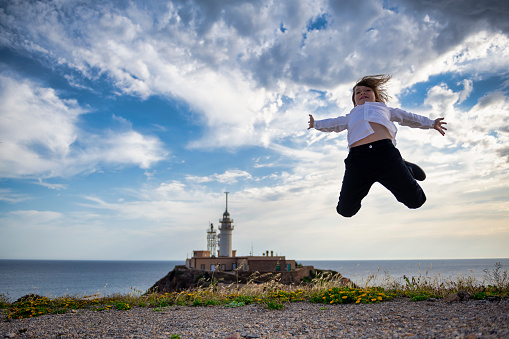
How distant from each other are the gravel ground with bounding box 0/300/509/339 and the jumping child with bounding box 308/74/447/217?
167cm

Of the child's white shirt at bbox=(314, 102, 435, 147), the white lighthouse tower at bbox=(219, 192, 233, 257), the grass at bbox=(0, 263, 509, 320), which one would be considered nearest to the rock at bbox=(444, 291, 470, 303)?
the grass at bbox=(0, 263, 509, 320)

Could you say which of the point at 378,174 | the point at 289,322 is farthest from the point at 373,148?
the point at 289,322

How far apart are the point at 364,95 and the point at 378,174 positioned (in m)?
1.32

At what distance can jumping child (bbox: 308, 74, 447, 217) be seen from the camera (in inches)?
186

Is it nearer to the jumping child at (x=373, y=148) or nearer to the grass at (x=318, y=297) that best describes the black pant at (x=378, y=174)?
the jumping child at (x=373, y=148)

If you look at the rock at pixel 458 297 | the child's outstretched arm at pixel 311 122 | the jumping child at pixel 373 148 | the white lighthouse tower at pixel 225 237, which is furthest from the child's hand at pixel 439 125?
the white lighthouse tower at pixel 225 237

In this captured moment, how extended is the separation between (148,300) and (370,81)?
727 centimetres

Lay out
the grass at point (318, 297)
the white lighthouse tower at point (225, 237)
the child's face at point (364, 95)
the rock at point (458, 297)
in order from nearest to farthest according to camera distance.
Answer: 1. the child's face at point (364, 95)
2. the rock at point (458, 297)
3. the grass at point (318, 297)
4. the white lighthouse tower at point (225, 237)

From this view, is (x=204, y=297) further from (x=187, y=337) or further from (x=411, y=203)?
(x=411, y=203)

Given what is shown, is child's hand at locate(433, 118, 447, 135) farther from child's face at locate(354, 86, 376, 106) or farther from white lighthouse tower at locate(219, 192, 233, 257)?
white lighthouse tower at locate(219, 192, 233, 257)

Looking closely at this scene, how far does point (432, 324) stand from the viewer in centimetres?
493

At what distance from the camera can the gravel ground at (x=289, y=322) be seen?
4.72 metres

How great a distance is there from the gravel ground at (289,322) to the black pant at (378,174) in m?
1.70

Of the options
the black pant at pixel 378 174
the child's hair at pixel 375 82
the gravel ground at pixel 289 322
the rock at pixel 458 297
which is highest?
the child's hair at pixel 375 82
